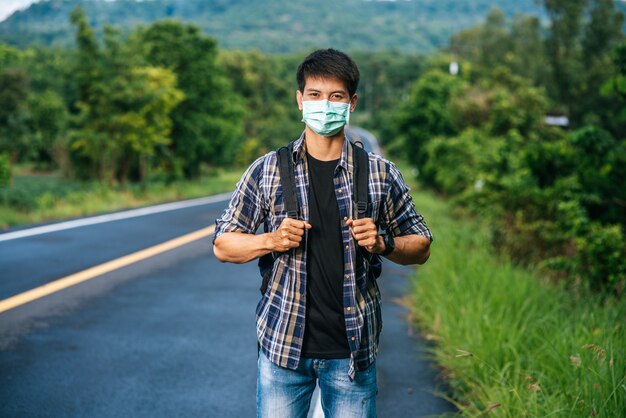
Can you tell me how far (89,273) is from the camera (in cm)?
896

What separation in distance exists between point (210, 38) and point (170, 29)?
181 centimetres

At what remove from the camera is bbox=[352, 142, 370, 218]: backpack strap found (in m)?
2.73

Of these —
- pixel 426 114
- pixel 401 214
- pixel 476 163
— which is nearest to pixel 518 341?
pixel 401 214

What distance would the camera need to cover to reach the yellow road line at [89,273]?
7406mm

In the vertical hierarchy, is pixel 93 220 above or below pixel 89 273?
below

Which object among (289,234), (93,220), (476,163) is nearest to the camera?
(289,234)

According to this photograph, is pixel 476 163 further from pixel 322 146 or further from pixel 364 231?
pixel 364 231

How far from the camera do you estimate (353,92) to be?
9.48 feet

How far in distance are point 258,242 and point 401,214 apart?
2.00 feet

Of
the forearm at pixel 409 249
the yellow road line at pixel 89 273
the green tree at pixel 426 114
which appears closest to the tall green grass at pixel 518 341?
the forearm at pixel 409 249

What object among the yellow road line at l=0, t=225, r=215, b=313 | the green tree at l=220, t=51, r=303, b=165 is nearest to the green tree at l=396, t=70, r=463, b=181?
the yellow road line at l=0, t=225, r=215, b=313

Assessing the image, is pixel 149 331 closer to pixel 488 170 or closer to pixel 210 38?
pixel 488 170

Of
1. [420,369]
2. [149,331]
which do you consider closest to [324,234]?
[420,369]

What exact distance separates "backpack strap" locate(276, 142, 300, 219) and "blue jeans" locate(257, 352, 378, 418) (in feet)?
1.83
